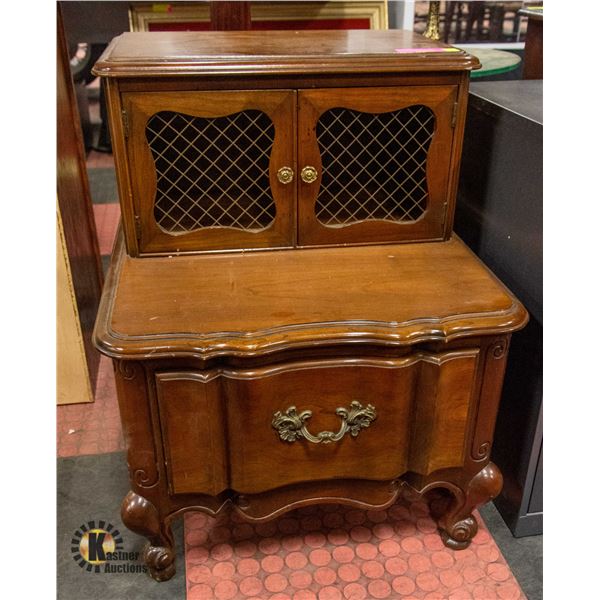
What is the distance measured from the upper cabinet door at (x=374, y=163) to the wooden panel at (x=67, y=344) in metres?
0.68

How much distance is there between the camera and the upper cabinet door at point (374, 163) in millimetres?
1163

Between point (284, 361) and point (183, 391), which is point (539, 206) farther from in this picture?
point (183, 391)

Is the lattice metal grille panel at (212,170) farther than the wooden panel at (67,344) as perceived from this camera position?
No

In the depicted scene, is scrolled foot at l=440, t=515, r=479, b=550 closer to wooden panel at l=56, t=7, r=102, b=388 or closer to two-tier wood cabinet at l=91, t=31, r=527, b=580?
two-tier wood cabinet at l=91, t=31, r=527, b=580

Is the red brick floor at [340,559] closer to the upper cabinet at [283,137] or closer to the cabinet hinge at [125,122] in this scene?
the upper cabinet at [283,137]

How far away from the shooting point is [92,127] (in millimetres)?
3730

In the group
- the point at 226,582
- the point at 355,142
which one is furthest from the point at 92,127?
the point at 226,582

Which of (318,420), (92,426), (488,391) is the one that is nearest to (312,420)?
A: (318,420)

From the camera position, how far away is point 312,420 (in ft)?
3.61

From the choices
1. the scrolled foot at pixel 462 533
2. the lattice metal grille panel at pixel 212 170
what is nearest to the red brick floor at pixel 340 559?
the scrolled foot at pixel 462 533

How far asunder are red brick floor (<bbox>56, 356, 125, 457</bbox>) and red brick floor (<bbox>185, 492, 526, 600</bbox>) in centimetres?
37

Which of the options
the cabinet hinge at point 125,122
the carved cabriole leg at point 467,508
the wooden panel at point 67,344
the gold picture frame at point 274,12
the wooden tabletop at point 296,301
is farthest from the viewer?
the gold picture frame at point 274,12

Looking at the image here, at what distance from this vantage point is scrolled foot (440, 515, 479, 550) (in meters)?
1.33

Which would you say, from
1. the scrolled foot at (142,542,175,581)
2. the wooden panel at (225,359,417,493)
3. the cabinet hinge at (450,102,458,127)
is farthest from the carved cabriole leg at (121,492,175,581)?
the cabinet hinge at (450,102,458,127)
